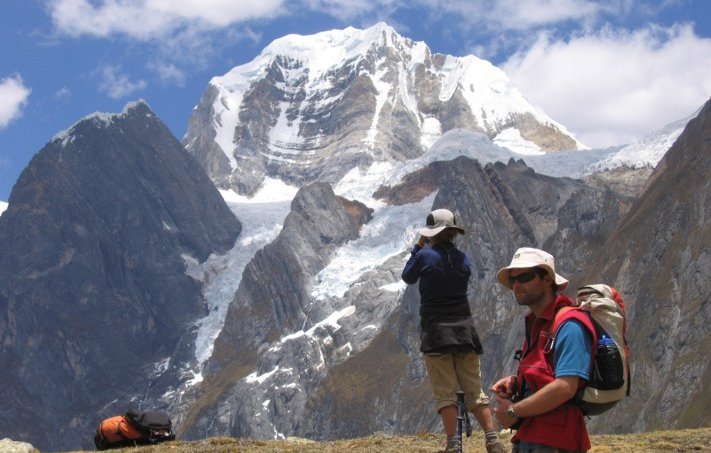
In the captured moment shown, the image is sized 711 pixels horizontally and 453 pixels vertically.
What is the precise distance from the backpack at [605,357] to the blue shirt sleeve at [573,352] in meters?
0.10

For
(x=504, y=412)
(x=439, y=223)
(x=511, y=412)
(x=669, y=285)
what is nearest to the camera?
(x=511, y=412)

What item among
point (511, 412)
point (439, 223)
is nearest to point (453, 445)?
point (439, 223)

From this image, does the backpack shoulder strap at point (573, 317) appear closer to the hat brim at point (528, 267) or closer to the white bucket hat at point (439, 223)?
the hat brim at point (528, 267)

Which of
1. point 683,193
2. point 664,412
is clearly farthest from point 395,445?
point 683,193

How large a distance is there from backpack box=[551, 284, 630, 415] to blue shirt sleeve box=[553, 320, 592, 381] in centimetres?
10

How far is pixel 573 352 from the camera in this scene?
10.8 meters

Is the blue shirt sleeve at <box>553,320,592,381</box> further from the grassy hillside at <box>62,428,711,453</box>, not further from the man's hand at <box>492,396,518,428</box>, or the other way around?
the grassy hillside at <box>62,428,711,453</box>

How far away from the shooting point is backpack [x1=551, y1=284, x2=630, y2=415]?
10742 mm

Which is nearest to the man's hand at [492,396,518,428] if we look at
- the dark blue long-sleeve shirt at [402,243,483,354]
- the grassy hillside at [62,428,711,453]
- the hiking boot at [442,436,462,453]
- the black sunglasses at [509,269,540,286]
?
the black sunglasses at [509,269,540,286]

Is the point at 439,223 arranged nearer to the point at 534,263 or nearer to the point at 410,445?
the point at 534,263

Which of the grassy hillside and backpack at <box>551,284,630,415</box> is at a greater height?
backpack at <box>551,284,630,415</box>

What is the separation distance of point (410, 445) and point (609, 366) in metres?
11.6

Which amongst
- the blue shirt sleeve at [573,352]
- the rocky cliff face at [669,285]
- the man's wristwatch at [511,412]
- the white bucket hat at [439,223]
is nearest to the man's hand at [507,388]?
the man's wristwatch at [511,412]

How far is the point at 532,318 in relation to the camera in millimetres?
11969
